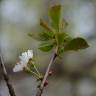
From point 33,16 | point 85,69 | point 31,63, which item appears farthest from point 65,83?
point 31,63

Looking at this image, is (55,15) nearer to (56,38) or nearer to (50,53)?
(56,38)

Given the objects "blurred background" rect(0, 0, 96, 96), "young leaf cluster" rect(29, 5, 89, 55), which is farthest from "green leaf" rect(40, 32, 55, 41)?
"blurred background" rect(0, 0, 96, 96)

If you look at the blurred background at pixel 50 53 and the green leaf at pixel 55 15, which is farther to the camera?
the blurred background at pixel 50 53

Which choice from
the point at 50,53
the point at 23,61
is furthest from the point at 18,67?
the point at 50,53

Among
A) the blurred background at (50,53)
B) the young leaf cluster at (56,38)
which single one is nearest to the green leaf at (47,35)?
the young leaf cluster at (56,38)

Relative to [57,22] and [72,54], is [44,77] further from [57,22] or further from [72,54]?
[72,54]

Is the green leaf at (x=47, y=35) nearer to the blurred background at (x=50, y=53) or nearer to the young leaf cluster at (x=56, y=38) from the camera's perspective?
the young leaf cluster at (x=56, y=38)

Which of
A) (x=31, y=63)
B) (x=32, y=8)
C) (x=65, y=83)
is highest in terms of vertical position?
(x=31, y=63)

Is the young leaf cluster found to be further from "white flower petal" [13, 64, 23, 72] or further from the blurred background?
the blurred background
